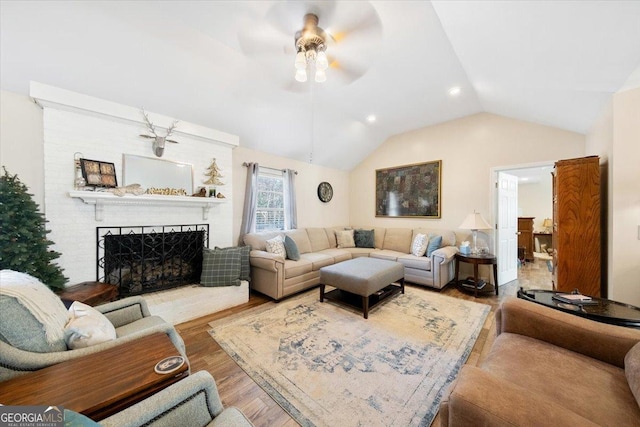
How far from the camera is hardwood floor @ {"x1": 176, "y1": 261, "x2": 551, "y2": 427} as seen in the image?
1.46m

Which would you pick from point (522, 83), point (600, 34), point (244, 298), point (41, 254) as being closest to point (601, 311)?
point (600, 34)

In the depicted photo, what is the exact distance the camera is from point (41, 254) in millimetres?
2002

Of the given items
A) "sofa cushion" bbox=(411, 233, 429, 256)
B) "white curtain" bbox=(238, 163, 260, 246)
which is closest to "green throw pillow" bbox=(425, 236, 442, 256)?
"sofa cushion" bbox=(411, 233, 429, 256)

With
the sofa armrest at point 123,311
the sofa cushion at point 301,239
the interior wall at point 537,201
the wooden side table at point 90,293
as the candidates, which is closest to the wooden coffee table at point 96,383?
the sofa armrest at point 123,311

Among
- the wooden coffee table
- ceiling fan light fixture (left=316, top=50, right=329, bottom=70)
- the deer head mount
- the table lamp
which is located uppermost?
ceiling fan light fixture (left=316, top=50, right=329, bottom=70)

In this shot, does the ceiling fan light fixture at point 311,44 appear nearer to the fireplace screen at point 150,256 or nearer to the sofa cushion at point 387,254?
the fireplace screen at point 150,256

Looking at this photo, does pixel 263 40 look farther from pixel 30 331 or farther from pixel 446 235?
pixel 446 235

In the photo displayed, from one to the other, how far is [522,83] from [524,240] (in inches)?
213

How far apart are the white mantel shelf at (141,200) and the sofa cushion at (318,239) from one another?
73.5 inches

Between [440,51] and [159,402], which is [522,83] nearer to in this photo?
[440,51]
